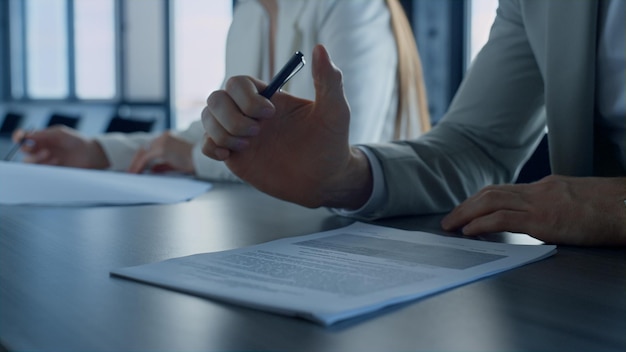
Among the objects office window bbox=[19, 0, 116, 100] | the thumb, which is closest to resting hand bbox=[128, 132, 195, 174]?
the thumb

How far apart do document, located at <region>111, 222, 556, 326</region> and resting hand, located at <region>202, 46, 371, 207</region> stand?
6.3 inches

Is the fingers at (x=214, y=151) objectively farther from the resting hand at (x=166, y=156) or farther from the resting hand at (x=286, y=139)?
the resting hand at (x=166, y=156)

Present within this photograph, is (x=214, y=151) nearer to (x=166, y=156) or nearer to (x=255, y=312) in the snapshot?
(x=255, y=312)

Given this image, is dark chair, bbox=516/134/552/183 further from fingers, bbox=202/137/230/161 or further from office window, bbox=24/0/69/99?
office window, bbox=24/0/69/99

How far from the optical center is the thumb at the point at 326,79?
79 cm

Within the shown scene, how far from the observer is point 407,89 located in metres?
1.69

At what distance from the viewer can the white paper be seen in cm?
108

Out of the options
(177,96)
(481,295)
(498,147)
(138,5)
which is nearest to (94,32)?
(138,5)

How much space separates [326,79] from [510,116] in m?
0.45

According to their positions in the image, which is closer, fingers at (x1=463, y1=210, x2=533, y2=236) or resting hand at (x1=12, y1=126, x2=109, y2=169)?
fingers at (x1=463, y1=210, x2=533, y2=236)

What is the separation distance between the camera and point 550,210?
74 cm

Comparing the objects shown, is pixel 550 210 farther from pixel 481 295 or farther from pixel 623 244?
pixel 481 295

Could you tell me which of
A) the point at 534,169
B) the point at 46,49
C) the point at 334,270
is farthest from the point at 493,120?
the point at 46,49

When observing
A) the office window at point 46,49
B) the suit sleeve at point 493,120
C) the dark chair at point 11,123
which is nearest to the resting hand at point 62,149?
the suit sleeve at point 493,120
